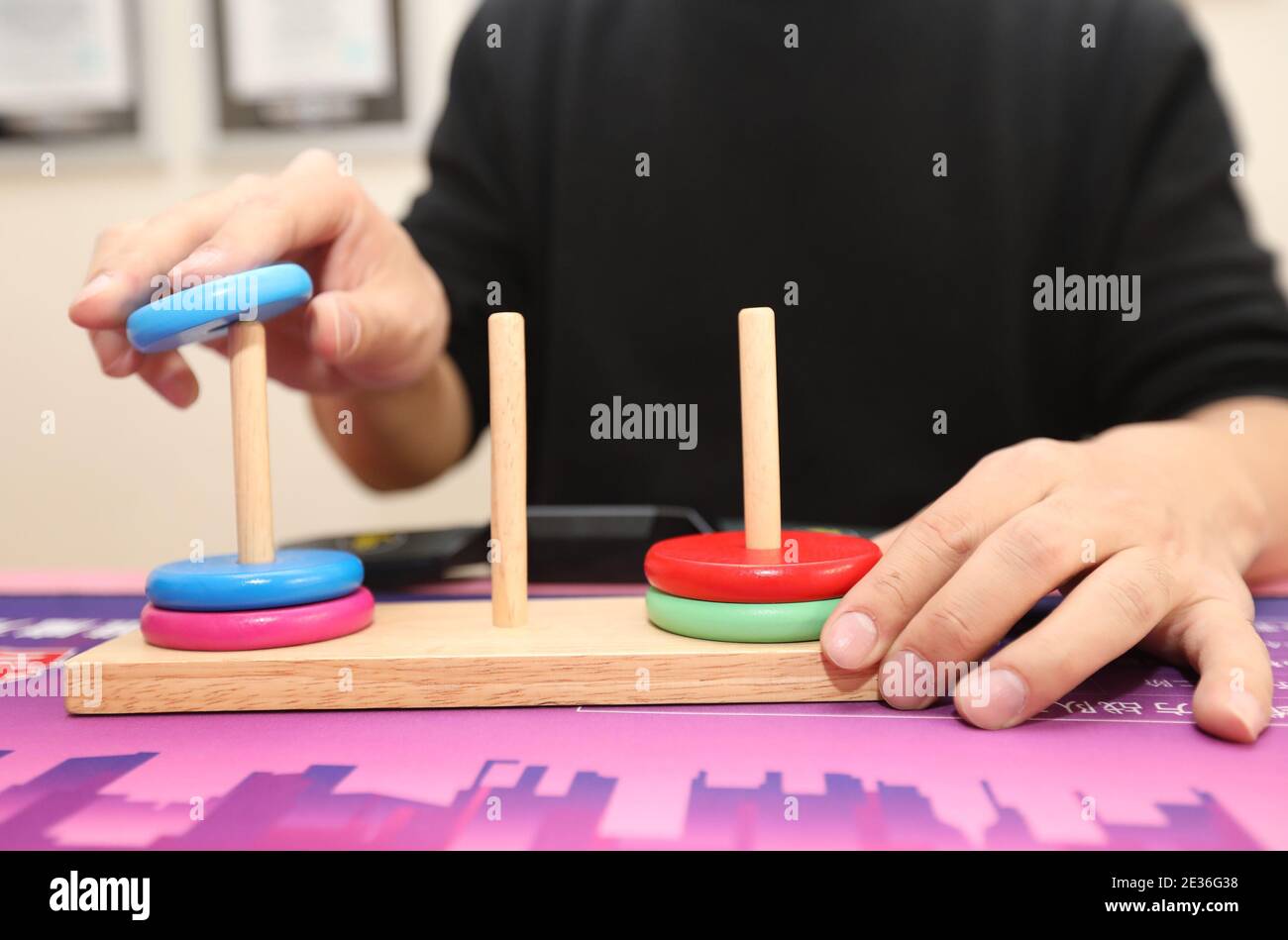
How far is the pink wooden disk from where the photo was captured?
608mm

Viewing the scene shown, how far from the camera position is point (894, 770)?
48 centimetres

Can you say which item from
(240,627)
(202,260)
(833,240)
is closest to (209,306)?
(202,260)

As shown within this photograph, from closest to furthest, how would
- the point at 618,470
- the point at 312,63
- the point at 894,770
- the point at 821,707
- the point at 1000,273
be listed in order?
1. the point at 894,770
2. the point at 821,707
3. the point at 1000,273
4. the point at 618,470
5. the point at 312,63

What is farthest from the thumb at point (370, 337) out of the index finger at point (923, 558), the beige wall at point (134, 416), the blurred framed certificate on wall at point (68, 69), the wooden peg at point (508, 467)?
the blurred framed certificate on wall at point (68, 69)

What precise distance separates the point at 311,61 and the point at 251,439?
1.51 meters

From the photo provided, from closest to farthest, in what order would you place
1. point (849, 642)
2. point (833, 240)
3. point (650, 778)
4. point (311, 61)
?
point (650, 778) → point (849, 642) → point (833, 240) → point (311, 61)

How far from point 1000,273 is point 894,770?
42.5 inches

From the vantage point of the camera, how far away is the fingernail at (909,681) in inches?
22.8

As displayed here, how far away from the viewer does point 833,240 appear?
1.40 meters

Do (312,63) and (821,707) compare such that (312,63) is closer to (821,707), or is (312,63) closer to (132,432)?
(132,432)

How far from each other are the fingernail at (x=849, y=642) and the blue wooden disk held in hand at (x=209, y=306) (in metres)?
0.41

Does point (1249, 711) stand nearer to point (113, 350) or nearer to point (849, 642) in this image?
point (849, 642)

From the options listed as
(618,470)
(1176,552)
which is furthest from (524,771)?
(618,470)

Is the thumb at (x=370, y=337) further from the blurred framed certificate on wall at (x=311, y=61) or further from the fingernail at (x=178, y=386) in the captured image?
the blurred framed certificate on wall at (x=311, y=61)
